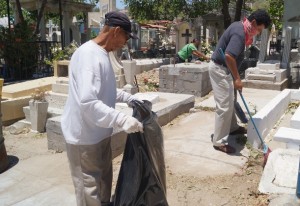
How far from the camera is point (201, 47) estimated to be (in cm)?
1334

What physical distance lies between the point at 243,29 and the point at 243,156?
4.82 ft

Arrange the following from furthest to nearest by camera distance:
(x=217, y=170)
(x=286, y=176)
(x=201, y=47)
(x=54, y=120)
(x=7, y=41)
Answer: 1. (x=201, y=47)
2. (x=7, y=41)
3. (x=54, y=120)
4. (x=217, y=170)
5. (x=286, y=176)

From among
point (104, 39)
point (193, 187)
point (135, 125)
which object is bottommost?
point (193, 187)

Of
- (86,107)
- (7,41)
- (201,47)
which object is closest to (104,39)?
(86,107)

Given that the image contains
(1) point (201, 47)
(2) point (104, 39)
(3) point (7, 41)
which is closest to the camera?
(2) point (104, 39)

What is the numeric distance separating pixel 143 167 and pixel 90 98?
2.09ft

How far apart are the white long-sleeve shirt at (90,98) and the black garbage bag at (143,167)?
0.23 m

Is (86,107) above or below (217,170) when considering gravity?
above

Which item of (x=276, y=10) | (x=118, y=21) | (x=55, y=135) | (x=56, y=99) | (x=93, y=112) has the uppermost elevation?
(x=276, y=10)

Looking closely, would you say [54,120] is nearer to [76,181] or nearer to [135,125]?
[76,181]

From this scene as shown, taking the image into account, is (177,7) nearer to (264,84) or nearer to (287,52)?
(287,52)

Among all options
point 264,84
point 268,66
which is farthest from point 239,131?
point 268,66

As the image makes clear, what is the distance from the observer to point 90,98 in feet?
6.97

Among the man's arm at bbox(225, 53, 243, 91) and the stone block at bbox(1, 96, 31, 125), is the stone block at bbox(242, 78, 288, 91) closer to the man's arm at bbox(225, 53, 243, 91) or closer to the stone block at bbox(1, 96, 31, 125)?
the man's arm at bbox(225, 53, 243, 91)
